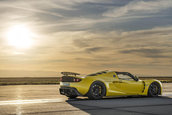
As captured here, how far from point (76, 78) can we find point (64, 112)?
4.03 m

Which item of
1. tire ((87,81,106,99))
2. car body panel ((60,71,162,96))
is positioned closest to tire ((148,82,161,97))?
car body panel ((60,71,162,96))

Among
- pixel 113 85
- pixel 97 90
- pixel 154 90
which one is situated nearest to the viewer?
pixel 97 90

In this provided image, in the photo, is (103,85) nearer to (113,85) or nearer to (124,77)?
(113,85)

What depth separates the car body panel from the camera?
13.1 metres

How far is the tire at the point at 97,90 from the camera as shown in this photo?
13141mm

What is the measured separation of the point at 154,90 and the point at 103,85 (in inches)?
123

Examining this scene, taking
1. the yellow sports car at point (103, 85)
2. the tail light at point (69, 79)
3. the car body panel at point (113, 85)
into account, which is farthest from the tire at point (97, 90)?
the tail light at point (69, 79)

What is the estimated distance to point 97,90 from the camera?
13.4 metres

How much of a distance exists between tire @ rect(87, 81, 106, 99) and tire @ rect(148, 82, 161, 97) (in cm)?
275

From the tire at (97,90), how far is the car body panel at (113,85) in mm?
138

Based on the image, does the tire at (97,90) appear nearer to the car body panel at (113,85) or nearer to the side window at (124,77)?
the car body panel at (113,85)

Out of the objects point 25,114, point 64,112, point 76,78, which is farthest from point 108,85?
point 25,114

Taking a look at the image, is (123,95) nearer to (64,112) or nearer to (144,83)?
(144,83)

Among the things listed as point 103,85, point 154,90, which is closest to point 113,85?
point 103,85
